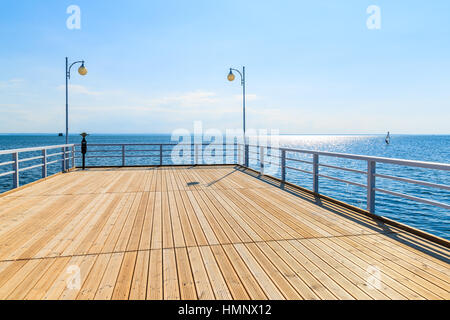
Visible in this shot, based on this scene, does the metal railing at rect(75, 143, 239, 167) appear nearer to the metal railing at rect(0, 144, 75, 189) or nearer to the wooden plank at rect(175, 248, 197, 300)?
the metal railing at rect(0, 144, 75, 189)

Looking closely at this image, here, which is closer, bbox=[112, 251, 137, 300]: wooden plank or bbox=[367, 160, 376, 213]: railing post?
bbox=[112, 251, 137, 300]: wooden plank

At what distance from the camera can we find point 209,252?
2871mm

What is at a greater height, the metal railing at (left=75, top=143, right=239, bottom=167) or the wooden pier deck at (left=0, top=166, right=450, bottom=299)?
the metal railing at (left=75, top=143, right=239, bottom=167)

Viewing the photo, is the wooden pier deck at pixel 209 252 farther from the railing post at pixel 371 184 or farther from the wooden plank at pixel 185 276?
the railing post at pixel 371 184

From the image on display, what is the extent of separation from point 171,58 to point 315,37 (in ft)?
19.8

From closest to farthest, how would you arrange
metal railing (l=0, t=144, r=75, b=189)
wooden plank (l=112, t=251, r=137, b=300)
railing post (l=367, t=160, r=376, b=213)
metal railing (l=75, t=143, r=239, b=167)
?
1. wooden plank (l=112, t=251, r=137, b=300)
2. railing post (l=367, t=160, r=376, b=213)
3. metal railing (l=0, t=144, r=75, b=189)
4. metal railing (l=75, t=143, r=239, b=167)

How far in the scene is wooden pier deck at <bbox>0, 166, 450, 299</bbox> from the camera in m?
2.12

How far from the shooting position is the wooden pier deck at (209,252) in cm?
212

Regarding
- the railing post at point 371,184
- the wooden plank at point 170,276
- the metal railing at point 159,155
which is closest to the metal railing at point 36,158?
the metal railing at point 159,155

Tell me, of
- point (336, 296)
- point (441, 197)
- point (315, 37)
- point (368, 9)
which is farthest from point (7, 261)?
point (441, 197)

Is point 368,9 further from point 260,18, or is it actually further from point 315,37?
point 315,37

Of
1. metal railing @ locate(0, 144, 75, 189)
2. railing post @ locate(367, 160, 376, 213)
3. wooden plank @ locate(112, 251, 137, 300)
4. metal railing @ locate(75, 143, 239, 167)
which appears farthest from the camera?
metal railing @ locate(75, 143, 239, 167)

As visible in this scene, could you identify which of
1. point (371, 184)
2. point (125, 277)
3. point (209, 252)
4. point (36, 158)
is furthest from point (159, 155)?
point (125, 277)

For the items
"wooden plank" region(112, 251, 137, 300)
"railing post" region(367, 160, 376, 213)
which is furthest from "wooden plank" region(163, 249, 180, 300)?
"railing post" region(367, 160, 376, 213)
